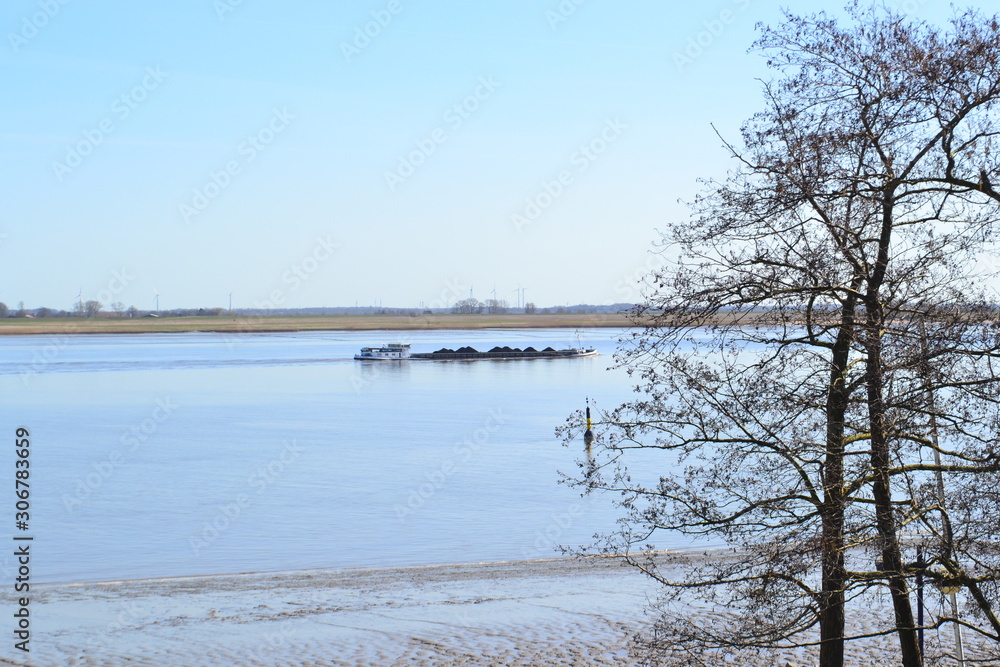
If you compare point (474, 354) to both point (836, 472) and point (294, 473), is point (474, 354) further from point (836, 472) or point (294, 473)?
point (836, 472)

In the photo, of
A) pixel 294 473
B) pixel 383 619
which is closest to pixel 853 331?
pixel 383 619

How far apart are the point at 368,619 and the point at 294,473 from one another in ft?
56.2

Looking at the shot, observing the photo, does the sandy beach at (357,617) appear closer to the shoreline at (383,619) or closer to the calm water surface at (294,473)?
the shoreline at (383,619)

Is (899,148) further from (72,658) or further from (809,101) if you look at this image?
(72,658)

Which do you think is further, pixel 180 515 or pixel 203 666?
pixel 180 515

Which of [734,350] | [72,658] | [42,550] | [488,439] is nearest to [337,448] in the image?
[488,439]

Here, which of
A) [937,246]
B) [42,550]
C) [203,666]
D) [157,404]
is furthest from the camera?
[157,404]

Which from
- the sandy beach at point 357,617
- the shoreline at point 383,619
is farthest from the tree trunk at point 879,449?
the sandy beach at point 357,617

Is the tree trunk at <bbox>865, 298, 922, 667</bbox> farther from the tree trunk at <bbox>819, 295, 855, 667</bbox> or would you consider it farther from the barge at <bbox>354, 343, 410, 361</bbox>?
the barge at <bbox>354, 343, 410, 361</bbox>

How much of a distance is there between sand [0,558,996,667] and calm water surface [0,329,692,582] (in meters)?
1.68

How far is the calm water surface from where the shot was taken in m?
21.7

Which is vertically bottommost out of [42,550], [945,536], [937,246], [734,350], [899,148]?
[42,550]

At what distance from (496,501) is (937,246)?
19745 mm

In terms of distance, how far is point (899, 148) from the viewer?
8.42 m
